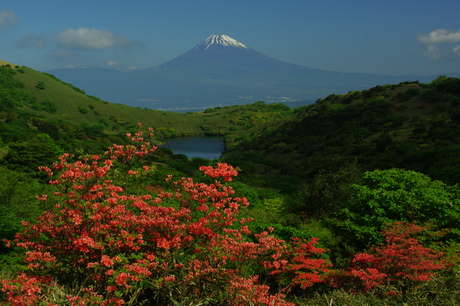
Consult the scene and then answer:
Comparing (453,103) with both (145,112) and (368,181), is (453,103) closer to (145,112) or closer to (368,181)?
(368,181)

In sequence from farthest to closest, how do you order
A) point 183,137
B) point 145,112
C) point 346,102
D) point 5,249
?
point 145,112 < point 183,137 < point 346,102 < point 5,249

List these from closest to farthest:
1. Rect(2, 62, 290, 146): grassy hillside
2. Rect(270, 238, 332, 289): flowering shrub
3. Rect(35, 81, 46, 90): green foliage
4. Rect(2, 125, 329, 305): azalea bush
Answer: Rect(2, 125, 329, 305): azalea bush < Rect(270, 238, 332, 289): flowering shrub < Rect(2, 62, 290, 146): grassy hillside < Rect(35, 81, 46, 90): green foliage

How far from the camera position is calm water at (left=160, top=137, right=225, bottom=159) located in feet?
288

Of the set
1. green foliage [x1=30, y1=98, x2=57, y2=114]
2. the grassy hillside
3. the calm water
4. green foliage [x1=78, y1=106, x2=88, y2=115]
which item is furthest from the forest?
green foliage [x1=78, y1=106, x2=88, y2=115]

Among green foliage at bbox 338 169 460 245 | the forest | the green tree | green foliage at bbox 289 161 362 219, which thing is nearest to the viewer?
the forest

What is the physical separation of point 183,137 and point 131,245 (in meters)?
118

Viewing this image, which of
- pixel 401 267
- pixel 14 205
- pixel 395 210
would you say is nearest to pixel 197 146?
pixel 14 205

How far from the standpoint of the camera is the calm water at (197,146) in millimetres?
87781

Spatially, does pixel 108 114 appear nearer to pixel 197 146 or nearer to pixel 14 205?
pixel 197 146

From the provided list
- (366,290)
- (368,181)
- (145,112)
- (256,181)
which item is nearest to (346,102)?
(256,181)

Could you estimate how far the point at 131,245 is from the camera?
5387 millimetres

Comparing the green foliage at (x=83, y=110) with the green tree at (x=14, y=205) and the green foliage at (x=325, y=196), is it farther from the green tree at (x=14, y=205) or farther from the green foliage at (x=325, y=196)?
the green foliage at (x=325, y=196)

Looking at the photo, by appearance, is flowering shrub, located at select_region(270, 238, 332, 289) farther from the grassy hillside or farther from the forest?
the grassy hillside

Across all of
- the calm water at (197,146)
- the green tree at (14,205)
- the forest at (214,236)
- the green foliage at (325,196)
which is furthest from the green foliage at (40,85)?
the green foliage at (325,196)
